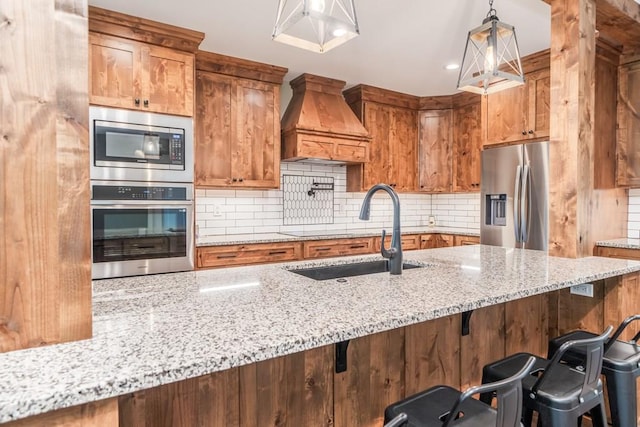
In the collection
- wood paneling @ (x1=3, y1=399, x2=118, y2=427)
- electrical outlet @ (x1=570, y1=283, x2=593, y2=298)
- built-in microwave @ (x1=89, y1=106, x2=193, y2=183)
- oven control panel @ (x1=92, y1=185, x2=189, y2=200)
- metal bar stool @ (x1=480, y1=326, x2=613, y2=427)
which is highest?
built-in microwave @ (x1=89, y1=106, x2=193, y2=183)

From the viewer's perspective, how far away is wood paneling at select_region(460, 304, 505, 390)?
1850mm

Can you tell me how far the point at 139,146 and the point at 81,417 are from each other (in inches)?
98.1

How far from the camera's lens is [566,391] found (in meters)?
1.36

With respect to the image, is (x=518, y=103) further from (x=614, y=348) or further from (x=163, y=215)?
(x=163, y=215)

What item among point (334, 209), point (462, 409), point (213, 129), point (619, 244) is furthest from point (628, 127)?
point (213, 129)

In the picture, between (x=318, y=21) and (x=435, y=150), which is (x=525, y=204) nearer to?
(x=435, y=150)

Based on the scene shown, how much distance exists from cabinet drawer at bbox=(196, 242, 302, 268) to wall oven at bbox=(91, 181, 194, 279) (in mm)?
153

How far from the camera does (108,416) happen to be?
0.76 meters

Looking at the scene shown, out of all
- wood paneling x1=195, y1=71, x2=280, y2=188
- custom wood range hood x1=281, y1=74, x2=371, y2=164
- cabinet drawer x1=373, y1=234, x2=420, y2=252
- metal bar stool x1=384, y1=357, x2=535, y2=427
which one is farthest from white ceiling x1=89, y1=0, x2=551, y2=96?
metal bar stool x1=384, y1=357, x2=535, y2=427

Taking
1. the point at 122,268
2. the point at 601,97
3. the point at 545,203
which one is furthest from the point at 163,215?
the point at 601,97

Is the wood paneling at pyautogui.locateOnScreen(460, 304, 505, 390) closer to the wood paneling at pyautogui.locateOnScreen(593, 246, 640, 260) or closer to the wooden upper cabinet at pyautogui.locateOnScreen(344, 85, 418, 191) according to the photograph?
the wood paneling at pyautogui.locateOnScreen(593, 246, 640, 260)

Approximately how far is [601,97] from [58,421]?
4.05 meters

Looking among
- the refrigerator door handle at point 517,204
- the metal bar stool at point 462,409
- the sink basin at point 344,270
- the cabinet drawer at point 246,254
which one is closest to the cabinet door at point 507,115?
the refrigerator door handle at point 517,204

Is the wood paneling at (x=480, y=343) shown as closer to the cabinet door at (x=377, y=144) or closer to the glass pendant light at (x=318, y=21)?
the glass pendant light at (x=318, y=21)
